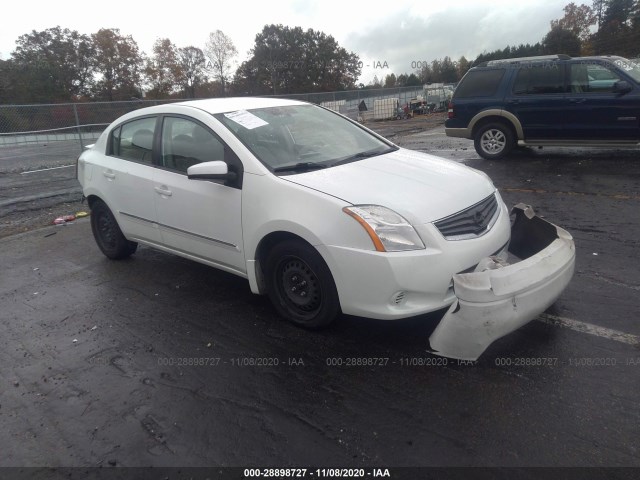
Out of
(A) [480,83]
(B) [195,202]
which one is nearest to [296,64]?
(A) [480,83]

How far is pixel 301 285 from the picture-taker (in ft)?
11.3

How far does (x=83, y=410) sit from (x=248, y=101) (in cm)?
299

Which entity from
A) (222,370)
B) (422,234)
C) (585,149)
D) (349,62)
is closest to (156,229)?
(222,370)

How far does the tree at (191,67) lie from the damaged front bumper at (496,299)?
58.5 meters

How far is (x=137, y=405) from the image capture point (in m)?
2.85

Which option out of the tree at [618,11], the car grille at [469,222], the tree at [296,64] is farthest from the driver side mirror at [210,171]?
the tree at [296,64]

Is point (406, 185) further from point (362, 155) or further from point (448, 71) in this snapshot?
point (448, 71)

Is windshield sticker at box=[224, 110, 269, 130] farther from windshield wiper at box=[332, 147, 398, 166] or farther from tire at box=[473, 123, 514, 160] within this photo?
tire at box=[473, 123, 514, 160]

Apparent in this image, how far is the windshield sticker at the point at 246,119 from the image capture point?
3.96 meters

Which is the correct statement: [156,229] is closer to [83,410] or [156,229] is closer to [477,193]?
[83,410]

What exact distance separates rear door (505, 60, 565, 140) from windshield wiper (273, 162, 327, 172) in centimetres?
720

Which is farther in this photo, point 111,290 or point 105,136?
point 105,136

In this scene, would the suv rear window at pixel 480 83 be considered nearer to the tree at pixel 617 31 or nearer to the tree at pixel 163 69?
the tree at pixel 617 31

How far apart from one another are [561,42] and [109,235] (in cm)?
5035
